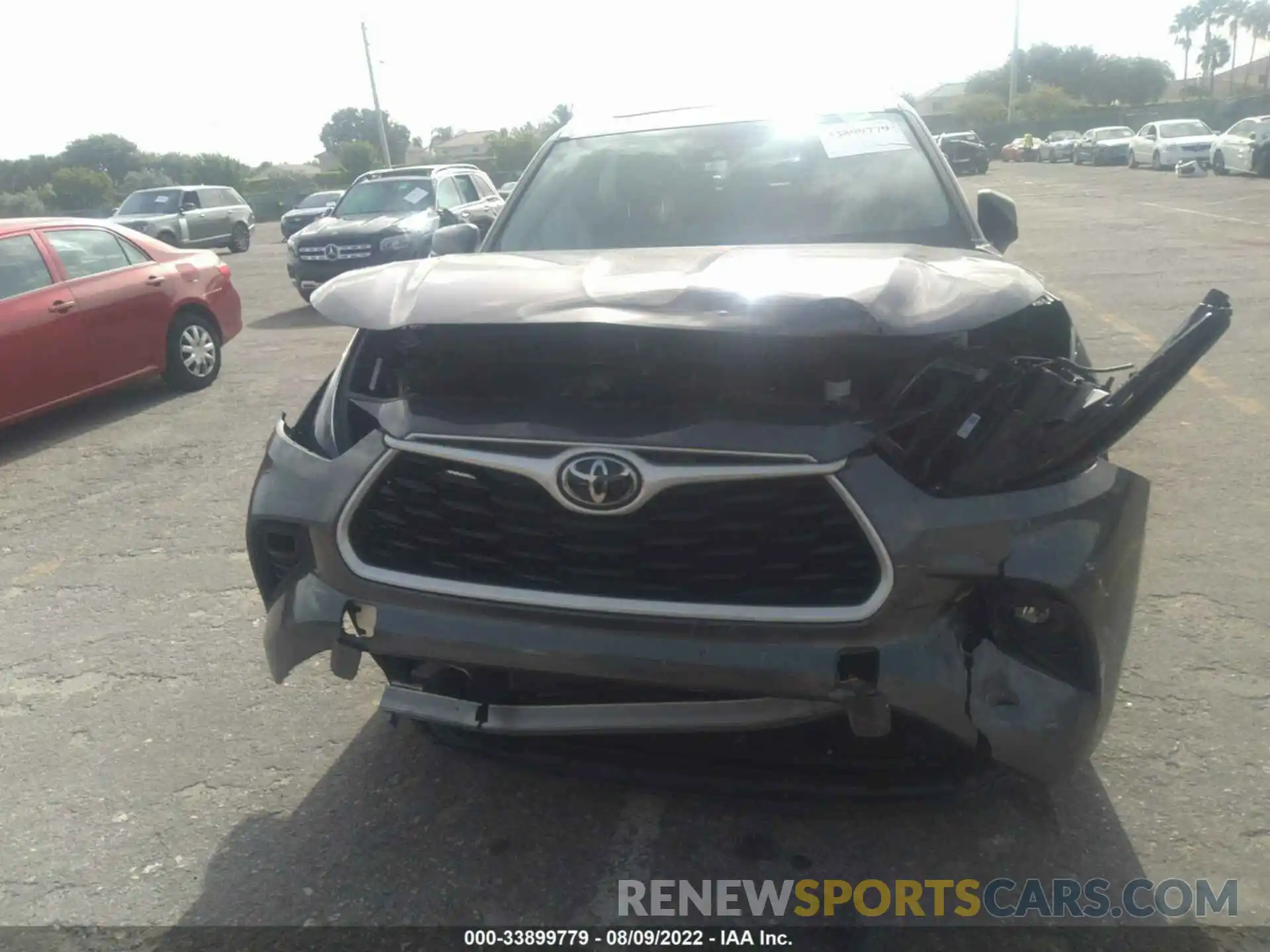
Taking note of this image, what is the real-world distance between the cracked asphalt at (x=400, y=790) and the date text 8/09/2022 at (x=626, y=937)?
38mm

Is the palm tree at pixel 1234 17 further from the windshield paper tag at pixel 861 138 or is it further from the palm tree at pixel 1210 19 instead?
the windshield paper tag at pixel 861 138

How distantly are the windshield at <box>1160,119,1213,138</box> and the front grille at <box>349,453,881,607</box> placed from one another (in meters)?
37.7

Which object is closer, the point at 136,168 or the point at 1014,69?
the point at 1014,69

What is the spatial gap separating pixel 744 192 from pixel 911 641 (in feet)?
7.54

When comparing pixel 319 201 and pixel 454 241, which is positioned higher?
pixel 454 241

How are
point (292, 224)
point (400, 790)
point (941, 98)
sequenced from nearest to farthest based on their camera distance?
point (400, 790), point (292, 224), point (941, 98)

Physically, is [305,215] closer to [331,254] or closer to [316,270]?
[316,270]

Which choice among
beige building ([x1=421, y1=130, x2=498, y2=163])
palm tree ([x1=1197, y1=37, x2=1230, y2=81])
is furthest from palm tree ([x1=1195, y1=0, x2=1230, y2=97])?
beige building ([x1=421, y1=130, x2=498, y2=163])

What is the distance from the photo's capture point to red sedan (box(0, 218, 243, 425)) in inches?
265

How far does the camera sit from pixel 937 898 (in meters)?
2.43

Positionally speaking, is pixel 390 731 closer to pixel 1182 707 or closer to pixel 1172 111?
pixel 1182 707

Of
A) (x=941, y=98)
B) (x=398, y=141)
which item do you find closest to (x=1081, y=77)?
(x=941, y=98)

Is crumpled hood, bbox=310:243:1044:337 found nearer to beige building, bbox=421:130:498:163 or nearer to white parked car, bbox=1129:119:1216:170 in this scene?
white parked car, bbox=1129:119:1216:170

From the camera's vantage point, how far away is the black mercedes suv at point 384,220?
12367mm
